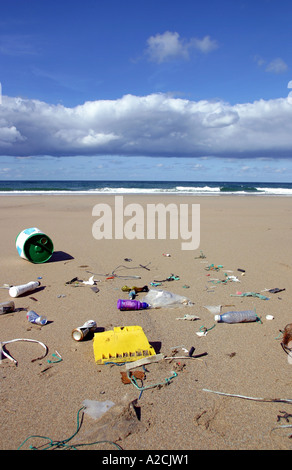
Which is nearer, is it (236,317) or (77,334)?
(77,334)

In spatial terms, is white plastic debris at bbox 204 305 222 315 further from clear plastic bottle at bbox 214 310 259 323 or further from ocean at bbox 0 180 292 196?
ocean at bbox 0 180 292 196

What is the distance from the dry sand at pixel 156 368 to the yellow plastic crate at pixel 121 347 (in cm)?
11

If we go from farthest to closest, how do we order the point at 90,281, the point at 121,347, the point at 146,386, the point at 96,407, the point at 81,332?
the point at 90,281
the point at 81,332
the point at 121,347
the point at 146,386
the point at 96,407

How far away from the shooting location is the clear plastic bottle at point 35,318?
143 inches

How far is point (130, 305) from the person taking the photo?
4.03m

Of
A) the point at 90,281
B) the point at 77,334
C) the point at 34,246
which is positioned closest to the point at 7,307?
the point at 77,334

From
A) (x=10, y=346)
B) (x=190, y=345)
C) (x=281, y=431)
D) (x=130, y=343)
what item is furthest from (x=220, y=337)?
(x=10, y=346)

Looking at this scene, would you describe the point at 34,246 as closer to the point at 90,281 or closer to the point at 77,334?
the point at 90,281

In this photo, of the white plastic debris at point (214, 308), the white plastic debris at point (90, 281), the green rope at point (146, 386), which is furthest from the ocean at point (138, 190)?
the green rope at point (146, 386)

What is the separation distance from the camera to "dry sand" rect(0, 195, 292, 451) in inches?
86.3

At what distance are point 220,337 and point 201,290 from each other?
4.47 ft

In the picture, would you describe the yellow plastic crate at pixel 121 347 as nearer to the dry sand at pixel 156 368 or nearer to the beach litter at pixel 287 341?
the dry sand at pixel 156 368

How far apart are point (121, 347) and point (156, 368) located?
0.38m
